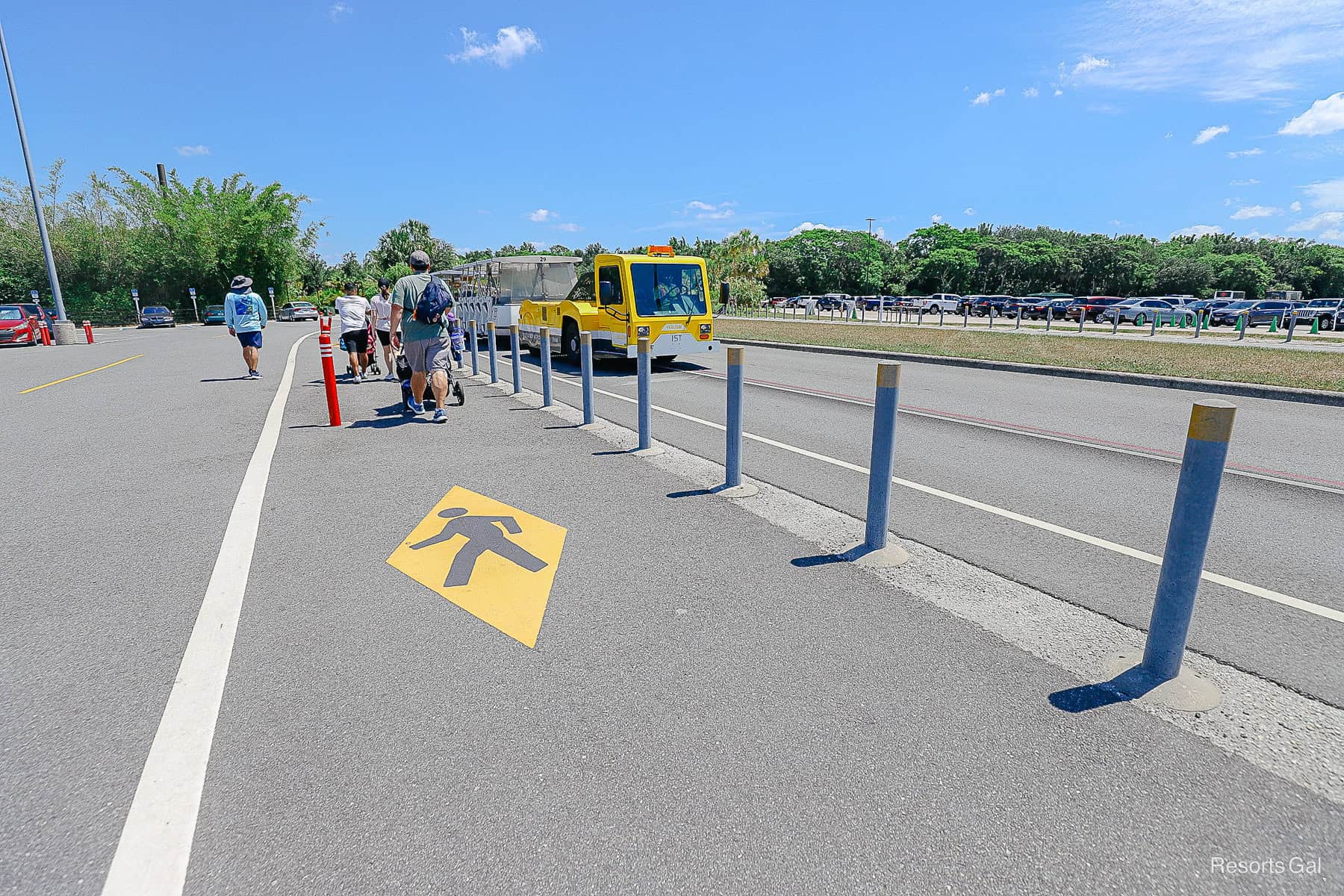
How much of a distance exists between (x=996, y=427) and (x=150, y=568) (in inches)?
325

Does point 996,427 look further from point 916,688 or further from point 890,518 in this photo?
point 916,688

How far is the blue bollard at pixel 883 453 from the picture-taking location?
4.06 meters

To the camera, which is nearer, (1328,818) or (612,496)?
(1328,818)

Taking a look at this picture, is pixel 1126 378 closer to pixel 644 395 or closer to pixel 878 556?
pixel 644 395

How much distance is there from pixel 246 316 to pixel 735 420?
11.0 meters

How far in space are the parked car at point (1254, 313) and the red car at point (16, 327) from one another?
50204 millimetres

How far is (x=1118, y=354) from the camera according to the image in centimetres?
1700

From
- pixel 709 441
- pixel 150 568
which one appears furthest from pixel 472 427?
pixel 150 568

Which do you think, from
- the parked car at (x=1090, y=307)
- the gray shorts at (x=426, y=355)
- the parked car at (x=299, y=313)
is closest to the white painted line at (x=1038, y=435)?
the gray shorts at (x=426, y=355)

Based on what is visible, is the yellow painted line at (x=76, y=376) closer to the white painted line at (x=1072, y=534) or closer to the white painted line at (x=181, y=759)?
the white painted line at (x=181, y=759)

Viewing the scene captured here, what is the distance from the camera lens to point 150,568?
420 centimetres

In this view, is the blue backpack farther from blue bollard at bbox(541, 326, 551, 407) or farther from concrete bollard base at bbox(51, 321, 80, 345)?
concrete bollard base at bbox(51, 321, 80, 345)

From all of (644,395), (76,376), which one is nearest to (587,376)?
(644,395)

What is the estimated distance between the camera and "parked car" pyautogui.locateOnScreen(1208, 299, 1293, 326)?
34562mm
